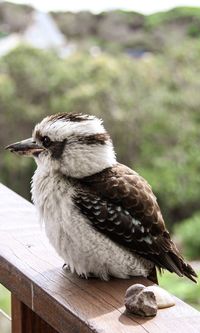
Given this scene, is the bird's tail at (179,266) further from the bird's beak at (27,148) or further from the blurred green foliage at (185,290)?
the blurred green foliage at (185,290)

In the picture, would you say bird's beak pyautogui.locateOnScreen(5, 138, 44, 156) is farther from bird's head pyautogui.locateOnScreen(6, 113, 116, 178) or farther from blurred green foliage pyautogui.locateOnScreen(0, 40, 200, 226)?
blurred green foliage pyautogui.locateOnScreen(0, 40, 200, 226)

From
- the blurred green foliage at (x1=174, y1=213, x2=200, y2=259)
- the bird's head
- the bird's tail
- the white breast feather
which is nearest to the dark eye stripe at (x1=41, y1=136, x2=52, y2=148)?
the bird's head

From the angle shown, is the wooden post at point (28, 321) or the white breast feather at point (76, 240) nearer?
the wooden post at point (28, 321)

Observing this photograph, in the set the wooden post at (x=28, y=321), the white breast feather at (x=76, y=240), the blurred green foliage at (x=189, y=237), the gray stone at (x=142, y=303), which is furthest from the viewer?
the blurred green foliage at (x=189, y=237)

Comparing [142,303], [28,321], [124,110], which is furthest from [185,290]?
[124,110]

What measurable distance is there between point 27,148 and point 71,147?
0.12 metres

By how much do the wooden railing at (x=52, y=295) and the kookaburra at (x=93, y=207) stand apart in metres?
0.06

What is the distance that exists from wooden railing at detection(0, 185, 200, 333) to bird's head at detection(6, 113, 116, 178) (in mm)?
158

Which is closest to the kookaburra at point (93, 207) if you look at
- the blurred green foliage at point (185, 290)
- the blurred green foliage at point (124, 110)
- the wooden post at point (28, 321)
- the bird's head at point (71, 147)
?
the bird's head at point (71, 147)

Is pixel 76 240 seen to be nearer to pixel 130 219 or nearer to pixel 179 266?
pixel 130 219

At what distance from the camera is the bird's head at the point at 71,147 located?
1996 mm

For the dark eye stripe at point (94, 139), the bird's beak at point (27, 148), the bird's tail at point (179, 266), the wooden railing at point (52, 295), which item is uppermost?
the dark eye stripe at point (94, 139)

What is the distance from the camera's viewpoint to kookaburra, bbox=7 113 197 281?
1.90 m

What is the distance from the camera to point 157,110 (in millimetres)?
18609
